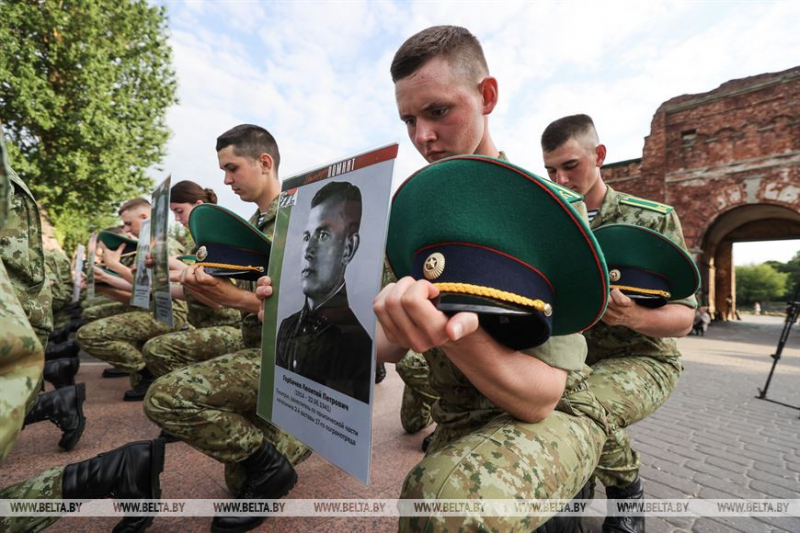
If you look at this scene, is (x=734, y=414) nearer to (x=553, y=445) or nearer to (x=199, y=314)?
(x=553, y=445)

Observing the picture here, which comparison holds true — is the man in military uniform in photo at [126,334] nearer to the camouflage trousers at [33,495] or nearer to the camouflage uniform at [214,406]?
the camouflage uniform at [214,406]

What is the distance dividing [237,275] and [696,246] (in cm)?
1565

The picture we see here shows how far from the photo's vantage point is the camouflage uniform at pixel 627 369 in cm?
186

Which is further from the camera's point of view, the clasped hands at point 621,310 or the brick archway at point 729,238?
the brick archway at point 729,238

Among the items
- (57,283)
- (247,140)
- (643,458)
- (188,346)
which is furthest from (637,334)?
(57,283)

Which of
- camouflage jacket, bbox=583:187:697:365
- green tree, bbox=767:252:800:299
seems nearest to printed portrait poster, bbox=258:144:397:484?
A: camouflage jacket, bbox=583:187:697:365

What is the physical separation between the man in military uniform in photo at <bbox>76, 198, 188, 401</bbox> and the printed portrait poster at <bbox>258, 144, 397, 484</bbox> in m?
3.06

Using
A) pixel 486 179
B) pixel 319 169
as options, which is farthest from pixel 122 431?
pixel 486 179

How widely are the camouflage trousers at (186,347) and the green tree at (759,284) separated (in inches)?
2097

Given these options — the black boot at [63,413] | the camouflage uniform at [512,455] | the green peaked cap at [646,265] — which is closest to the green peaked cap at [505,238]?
the camouflage uniform at [512,455]

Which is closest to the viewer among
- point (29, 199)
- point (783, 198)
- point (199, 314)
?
point (29, 199)

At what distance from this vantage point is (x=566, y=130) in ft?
8.46

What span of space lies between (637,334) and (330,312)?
6.33ft

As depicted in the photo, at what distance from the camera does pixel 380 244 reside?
3.62 ft
